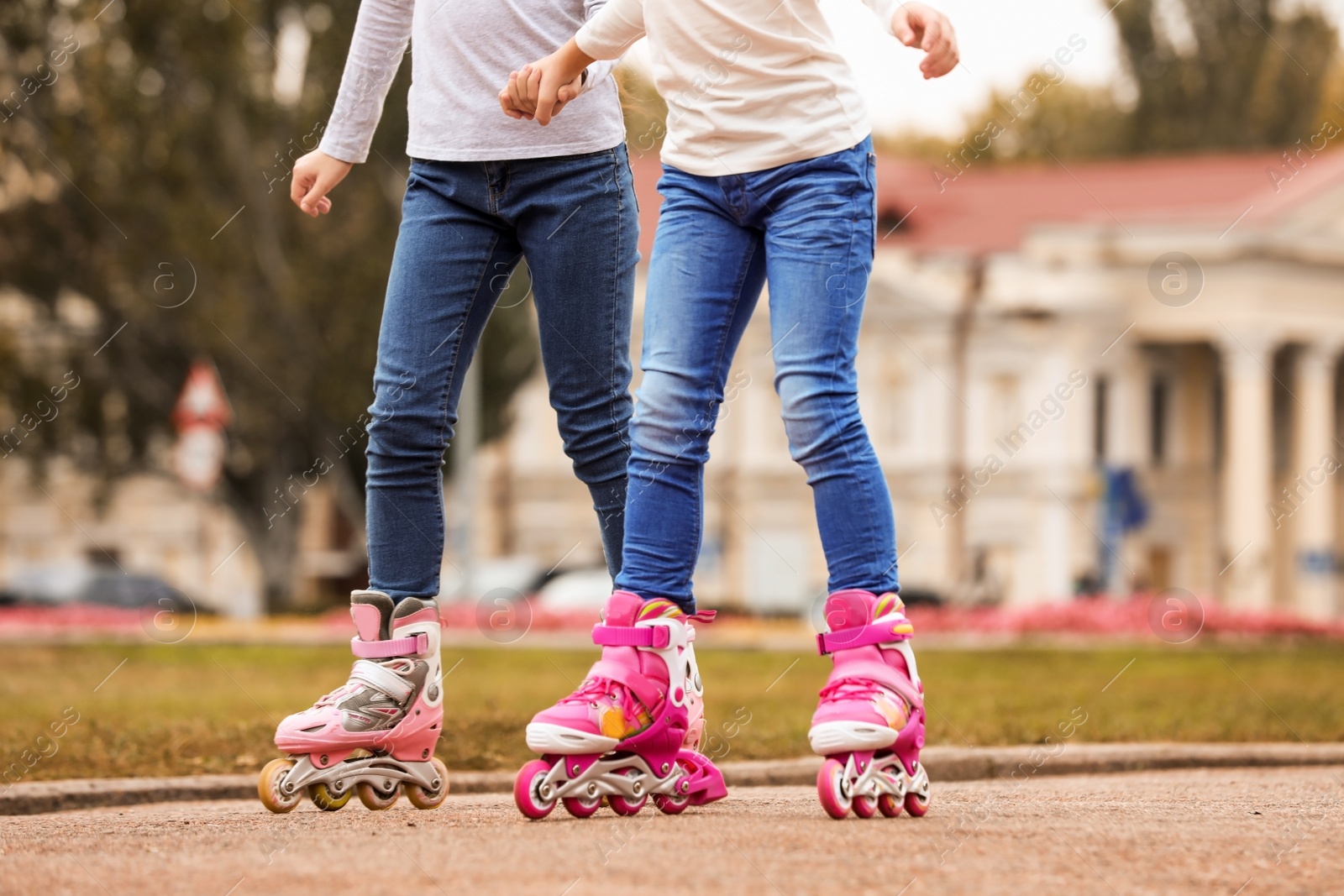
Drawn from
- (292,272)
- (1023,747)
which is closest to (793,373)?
(1023,747)

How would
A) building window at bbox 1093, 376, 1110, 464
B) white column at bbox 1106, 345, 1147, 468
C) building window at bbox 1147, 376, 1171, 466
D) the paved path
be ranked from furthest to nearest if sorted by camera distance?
building window at bbox 1147, 376, 1171, 466 < white column at bbox 1106, 345, 1147, 468 < building window at bbox 1093, 376, 1110, 464 < the paved path

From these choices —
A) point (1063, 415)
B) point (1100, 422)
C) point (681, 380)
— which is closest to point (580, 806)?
point (681, 380)

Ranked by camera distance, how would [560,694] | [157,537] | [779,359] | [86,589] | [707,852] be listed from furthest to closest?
[157,537]
[86,589]
[560,694]
[779,359]
[707,852]

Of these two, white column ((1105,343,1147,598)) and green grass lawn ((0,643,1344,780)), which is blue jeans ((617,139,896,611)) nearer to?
green grass lawn ((0,643,1344,780))

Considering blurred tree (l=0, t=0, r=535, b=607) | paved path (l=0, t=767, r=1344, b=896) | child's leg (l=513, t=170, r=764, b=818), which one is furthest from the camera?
blurred tree (l=0, t=0, r=535, b=607)

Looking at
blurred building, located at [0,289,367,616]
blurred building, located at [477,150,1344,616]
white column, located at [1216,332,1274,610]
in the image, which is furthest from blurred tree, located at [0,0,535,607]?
white column, located at [1216,332,1274,610]

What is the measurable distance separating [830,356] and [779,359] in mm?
108

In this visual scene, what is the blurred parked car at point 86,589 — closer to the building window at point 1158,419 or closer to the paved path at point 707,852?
the building window at point 1158,419

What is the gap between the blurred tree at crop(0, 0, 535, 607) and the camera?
2855 cm

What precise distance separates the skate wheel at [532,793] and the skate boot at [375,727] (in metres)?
0.44

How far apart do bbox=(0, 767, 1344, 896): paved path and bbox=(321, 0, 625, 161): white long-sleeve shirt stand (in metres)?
1.37

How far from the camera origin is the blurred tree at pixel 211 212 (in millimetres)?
28547

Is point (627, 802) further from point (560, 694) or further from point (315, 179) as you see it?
point (560, 694)

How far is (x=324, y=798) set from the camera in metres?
4.12
